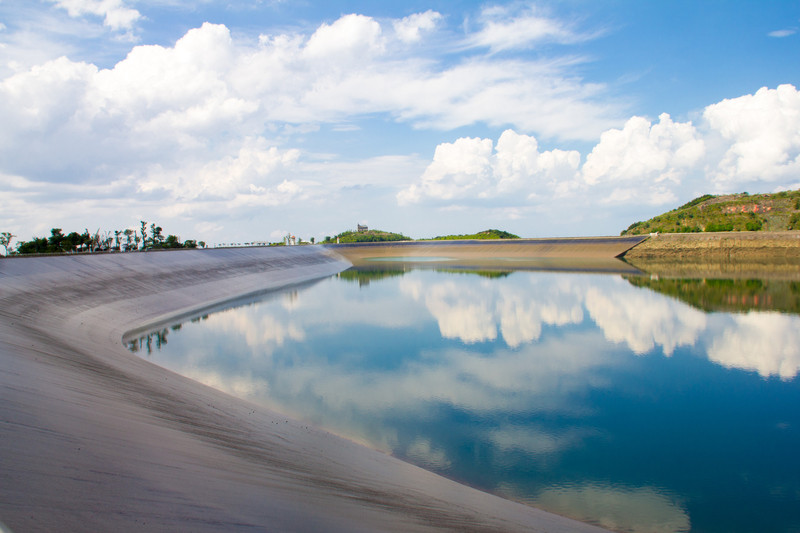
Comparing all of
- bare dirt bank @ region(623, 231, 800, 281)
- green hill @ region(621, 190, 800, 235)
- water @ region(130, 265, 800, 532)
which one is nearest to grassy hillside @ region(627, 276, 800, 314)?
water @ region(130, 265, 800, 532)

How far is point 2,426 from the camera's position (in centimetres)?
582

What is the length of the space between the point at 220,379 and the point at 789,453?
13454mm

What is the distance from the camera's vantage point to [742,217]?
286 feet

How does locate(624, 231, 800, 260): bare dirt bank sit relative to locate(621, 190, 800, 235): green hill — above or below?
below

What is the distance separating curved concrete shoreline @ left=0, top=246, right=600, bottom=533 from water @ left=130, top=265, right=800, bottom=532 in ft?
3.40

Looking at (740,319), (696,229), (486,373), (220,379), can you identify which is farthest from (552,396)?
(696,229)

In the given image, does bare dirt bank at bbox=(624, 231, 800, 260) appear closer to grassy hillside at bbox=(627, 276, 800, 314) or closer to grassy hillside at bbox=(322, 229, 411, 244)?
grassy hillside at bbox=(627, 276, 800, 314)

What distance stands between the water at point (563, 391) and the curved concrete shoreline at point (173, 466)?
1038 millimetres

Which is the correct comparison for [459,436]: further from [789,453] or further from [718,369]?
[718,369]

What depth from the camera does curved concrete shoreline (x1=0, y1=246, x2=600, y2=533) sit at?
471 centimetres

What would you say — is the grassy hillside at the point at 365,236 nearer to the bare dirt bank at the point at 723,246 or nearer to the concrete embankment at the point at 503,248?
the concrete embankment at the point at 503,248

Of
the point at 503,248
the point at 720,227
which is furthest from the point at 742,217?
the point at 503,248

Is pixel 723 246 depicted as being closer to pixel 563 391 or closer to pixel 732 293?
pixel 732 293

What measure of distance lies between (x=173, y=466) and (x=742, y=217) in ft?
347
